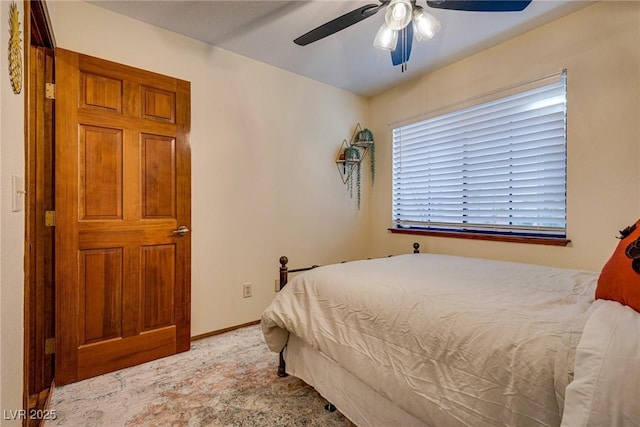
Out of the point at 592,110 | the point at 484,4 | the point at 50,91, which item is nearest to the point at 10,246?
the point at 50,91

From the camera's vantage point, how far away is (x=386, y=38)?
6.00ft

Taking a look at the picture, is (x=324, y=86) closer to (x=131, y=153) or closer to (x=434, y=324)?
(x=131, y=153)

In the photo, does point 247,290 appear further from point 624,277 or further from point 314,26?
point 624,277

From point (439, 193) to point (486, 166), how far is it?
0.52m

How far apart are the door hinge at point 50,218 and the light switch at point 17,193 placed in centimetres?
93

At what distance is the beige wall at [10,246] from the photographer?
3.00 feet

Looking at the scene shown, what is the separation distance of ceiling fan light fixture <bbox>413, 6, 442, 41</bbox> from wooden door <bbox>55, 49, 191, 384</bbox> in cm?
175

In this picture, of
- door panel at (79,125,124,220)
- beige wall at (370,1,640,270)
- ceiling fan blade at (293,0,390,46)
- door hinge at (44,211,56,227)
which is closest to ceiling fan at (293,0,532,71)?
ceiling fan blade at (293,0,390,46)

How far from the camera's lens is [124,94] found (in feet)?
6.98

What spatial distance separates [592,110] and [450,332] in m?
2.13

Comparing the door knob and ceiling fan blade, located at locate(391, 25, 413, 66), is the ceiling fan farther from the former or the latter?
the door knob

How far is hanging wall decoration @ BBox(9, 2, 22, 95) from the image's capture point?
1019 millimetres

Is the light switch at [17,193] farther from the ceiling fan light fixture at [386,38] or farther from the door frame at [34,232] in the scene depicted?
the ceiling fan light fixture at [386,38]

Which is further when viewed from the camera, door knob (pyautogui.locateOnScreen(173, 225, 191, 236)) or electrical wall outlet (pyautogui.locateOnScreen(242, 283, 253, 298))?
electrical wall outlet (pyautogui.locateOnScreen(242, 283, 253, 298))
